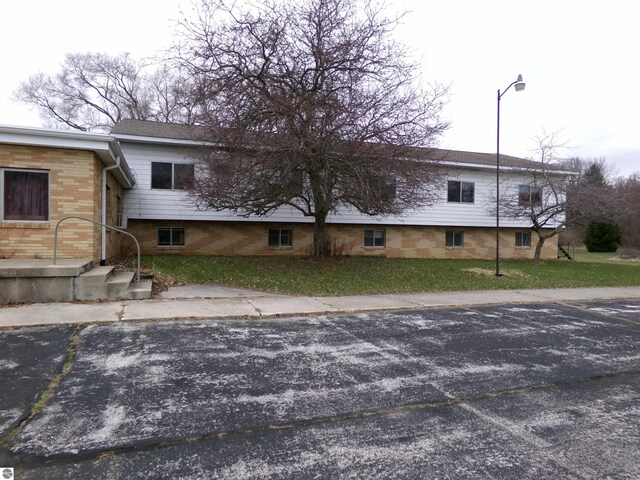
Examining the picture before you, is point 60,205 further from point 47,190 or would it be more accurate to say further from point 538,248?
point 538,248

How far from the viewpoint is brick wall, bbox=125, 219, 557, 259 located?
17766 millimetres

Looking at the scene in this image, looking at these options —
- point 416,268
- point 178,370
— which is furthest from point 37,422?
point 416,268

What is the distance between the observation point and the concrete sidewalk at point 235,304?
22.4 feet

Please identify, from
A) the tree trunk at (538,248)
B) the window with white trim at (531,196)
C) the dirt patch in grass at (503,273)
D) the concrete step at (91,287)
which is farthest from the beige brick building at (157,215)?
the dirt patch in grass at (503,273)

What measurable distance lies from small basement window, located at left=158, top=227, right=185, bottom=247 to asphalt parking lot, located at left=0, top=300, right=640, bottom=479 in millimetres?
12006

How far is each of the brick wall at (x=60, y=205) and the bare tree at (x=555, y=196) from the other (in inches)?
679

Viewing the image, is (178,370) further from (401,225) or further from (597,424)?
(401,225)

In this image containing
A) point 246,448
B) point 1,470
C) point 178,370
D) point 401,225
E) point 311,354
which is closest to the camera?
point 1,470

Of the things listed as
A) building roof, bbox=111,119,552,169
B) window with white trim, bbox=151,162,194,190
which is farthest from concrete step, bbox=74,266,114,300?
window with white trim, bbox=151,162,194,190

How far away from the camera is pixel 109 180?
12242 millimetres

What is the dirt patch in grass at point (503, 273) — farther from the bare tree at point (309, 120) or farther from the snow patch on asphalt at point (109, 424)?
the snow patch on asphalt at point (109, 424)

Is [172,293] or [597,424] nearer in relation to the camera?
[597,424]

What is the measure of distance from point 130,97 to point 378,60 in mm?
28846

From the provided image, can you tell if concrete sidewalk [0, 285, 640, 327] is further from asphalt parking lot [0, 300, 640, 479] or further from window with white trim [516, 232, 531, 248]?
window with white trim [516, 232, 531, 248]
